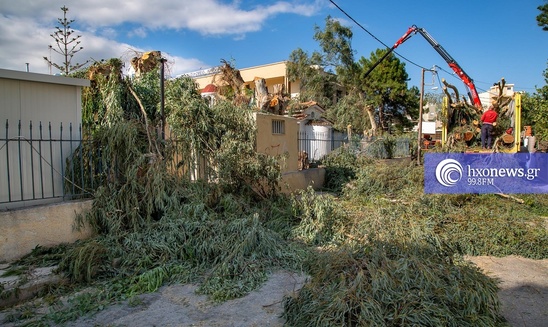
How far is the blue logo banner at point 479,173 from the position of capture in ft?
31.7

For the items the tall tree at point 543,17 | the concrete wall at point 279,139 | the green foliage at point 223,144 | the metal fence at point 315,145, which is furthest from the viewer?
the tall tree at point 543,17

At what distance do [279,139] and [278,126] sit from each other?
38cm

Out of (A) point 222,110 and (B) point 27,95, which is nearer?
(B) point 27,95

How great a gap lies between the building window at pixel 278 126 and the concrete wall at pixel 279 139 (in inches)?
2.5

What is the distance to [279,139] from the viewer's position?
9867 millimetres

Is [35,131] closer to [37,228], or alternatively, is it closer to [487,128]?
[37,228]

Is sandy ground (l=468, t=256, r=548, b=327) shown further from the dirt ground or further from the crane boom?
the crane boom

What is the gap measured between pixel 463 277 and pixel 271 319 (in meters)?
1.97

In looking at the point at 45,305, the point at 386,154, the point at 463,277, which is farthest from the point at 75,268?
the point at 386,154

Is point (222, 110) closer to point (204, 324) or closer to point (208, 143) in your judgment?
point (208, 143)

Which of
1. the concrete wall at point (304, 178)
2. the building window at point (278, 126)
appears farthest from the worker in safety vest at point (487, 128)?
the building window at point (278, 126)

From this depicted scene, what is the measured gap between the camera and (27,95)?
528 centimetres

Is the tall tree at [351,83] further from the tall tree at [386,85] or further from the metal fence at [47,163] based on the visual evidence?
the metal fence at [47,163]

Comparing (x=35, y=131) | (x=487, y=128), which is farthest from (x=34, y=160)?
(x=487, y=128)
